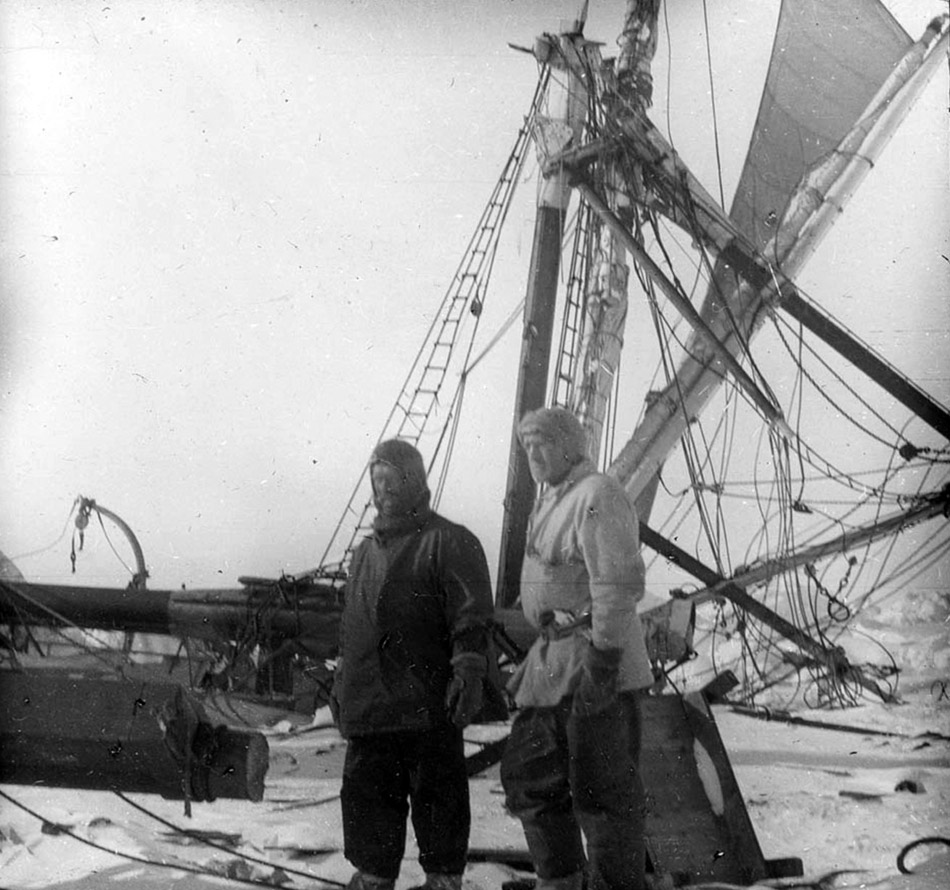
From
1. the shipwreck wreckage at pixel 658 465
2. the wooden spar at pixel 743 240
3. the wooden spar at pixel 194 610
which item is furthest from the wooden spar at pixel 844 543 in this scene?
the wooden spar at pixel 194 610

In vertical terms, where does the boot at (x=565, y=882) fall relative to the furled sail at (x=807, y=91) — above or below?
below

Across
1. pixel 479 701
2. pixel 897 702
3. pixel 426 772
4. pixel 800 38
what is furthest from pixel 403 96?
pixel 897 702

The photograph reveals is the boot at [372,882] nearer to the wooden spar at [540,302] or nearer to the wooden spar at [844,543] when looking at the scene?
the wooden spar at [540,302]

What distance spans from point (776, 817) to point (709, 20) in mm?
2025

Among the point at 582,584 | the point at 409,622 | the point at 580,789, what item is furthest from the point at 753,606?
the point at 409,622

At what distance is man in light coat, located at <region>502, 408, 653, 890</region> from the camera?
70.9 inches

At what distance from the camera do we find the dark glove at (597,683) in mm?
1781

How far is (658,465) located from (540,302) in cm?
53

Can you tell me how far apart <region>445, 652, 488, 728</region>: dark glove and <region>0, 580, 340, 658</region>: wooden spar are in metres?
0.48

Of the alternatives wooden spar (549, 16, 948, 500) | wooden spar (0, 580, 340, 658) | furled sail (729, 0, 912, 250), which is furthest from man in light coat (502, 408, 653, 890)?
furled sail (729, 0, 912, 250)

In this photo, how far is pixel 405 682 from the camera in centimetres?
190

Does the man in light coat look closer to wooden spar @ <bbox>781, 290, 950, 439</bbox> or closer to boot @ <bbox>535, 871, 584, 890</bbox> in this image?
boot @ <bbox>535, 871, 584, 890</bbox>

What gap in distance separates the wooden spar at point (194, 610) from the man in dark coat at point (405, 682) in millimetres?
233

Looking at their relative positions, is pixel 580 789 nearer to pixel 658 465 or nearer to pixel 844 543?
pixel 658 465
